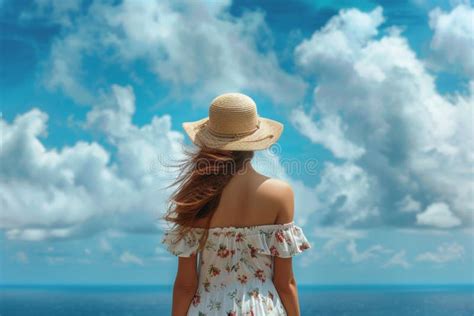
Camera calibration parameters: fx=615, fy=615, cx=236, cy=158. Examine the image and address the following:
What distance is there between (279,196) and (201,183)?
18.8 inches

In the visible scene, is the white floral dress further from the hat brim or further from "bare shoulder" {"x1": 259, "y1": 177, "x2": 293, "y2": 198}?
the hat brim

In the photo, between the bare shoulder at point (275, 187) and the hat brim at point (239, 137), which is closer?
the bare shoulder at point (275, 187)

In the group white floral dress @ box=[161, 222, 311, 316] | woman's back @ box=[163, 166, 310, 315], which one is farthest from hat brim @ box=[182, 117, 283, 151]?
white floral dress @ box=[161, 222, 311, 316]

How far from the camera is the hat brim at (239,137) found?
3684 millimetres

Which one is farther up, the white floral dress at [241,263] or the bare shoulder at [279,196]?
the bare shoulder at [279,196]

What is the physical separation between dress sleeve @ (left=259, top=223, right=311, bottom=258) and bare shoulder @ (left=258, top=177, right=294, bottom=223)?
59mm

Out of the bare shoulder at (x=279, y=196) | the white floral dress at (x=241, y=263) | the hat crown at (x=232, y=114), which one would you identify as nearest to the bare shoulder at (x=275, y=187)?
the bare shoulder at (x=279, y=196)

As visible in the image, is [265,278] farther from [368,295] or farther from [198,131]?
[368,295]

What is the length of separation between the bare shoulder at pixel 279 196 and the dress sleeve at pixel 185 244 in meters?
0.48

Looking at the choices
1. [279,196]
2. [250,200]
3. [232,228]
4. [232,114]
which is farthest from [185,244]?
[232,114]

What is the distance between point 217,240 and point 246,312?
1.48 ft

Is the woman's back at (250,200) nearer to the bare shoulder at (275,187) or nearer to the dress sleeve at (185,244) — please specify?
the bare shoulder at (275,187)

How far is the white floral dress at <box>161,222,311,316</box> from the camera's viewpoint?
3.63 metres

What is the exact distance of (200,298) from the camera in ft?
12.3
